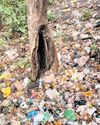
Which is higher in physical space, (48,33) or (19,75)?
(48,33)

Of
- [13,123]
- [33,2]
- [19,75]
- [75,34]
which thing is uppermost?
[33,2]

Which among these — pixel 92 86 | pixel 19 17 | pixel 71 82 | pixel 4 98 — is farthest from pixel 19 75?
pixel 19 17

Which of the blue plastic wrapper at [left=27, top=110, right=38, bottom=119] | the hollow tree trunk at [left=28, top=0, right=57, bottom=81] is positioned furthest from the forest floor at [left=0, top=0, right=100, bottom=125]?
the hollow tree trunk at [left=28, top=0, right=57, bottom=81]

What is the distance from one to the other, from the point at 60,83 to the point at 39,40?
2.09 feet

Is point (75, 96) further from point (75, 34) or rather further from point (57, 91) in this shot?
point (75, 34)

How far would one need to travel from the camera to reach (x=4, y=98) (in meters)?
3.96

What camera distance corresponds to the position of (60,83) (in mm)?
4008

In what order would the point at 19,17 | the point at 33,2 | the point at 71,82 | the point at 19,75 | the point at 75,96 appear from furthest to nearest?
the point at 19,17 → the point at 19,75 → the point at 71,82 → the point at 75,96 → the point at 33,2

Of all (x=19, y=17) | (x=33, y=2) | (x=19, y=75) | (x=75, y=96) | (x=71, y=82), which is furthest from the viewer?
(x=19, y=17)

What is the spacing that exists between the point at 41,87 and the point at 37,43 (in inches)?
Result: 23.1

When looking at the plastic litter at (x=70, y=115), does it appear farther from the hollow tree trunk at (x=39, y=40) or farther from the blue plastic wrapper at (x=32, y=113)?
the hollow tree trunk at (x=39, y=40)

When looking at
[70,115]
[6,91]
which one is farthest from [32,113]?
[6,91]

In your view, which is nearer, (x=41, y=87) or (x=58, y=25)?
(x=41, y=87)

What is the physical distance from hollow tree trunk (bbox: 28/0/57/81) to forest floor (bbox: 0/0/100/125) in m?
0.16
